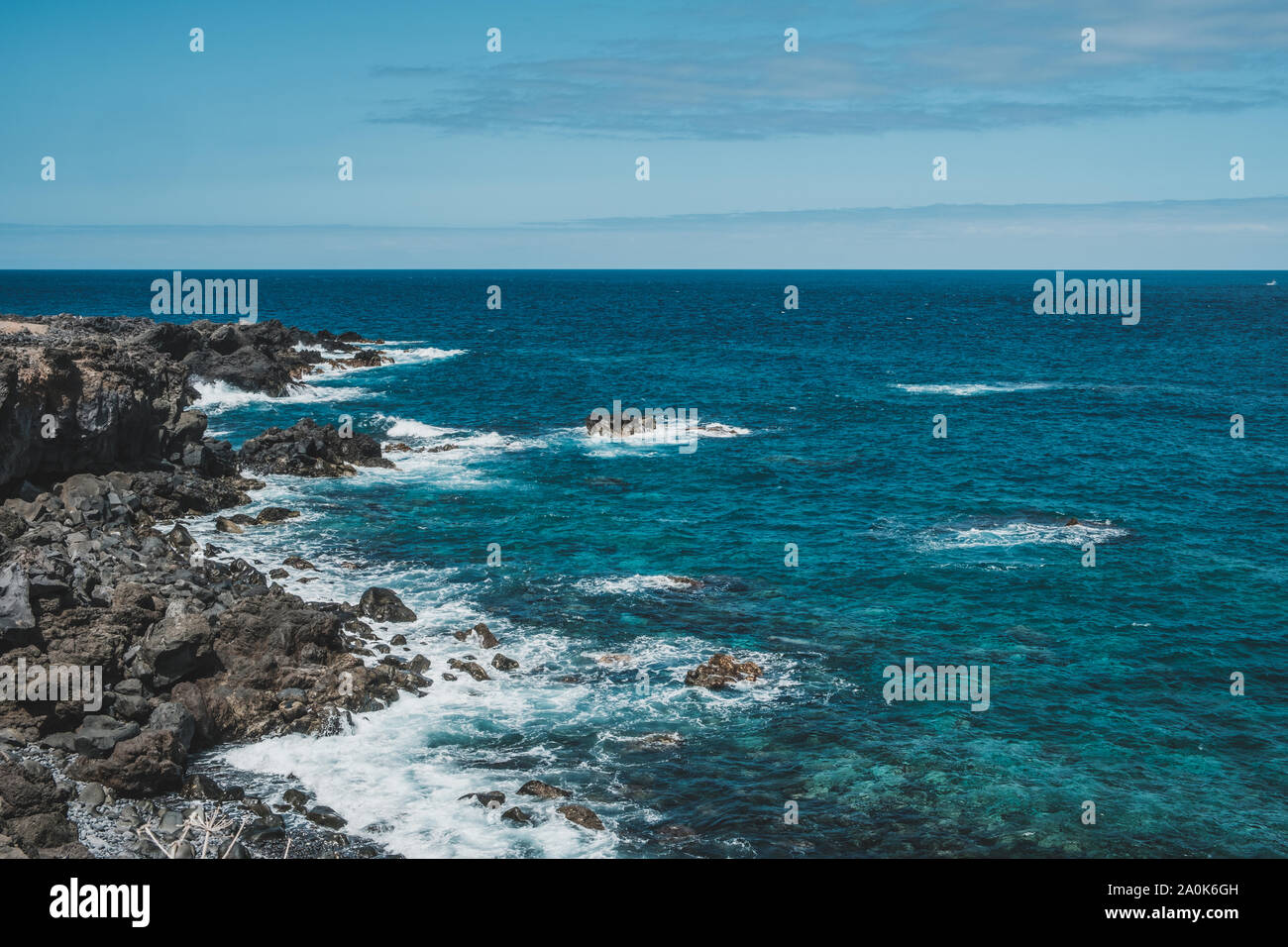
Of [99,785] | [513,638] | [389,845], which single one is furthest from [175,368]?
[389,845]

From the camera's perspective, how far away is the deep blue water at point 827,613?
2562 cm

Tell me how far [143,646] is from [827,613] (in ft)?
79.2

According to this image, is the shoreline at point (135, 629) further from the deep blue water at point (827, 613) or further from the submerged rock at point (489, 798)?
the submerged rock at point (489, 798)

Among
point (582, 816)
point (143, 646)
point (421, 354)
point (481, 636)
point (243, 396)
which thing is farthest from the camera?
point (421, 354)

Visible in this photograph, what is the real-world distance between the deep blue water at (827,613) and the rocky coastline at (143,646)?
1.39 m

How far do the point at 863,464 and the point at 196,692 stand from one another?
146ft

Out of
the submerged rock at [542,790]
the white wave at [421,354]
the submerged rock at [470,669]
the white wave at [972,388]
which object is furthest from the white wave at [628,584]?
the white wave at [421,354]

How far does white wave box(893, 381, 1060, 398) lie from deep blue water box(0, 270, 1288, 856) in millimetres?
6121

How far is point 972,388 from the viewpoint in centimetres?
9494

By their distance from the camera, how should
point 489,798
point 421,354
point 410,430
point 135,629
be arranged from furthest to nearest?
point 421,354
point 410,430
point 135,629
point 489,798

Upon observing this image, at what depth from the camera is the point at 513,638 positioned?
35938 mm

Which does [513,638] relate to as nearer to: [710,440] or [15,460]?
[15,460]

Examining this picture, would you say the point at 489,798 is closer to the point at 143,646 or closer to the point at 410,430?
the point at 143,646

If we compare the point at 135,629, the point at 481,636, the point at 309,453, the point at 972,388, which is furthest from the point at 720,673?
the point at 972,388
